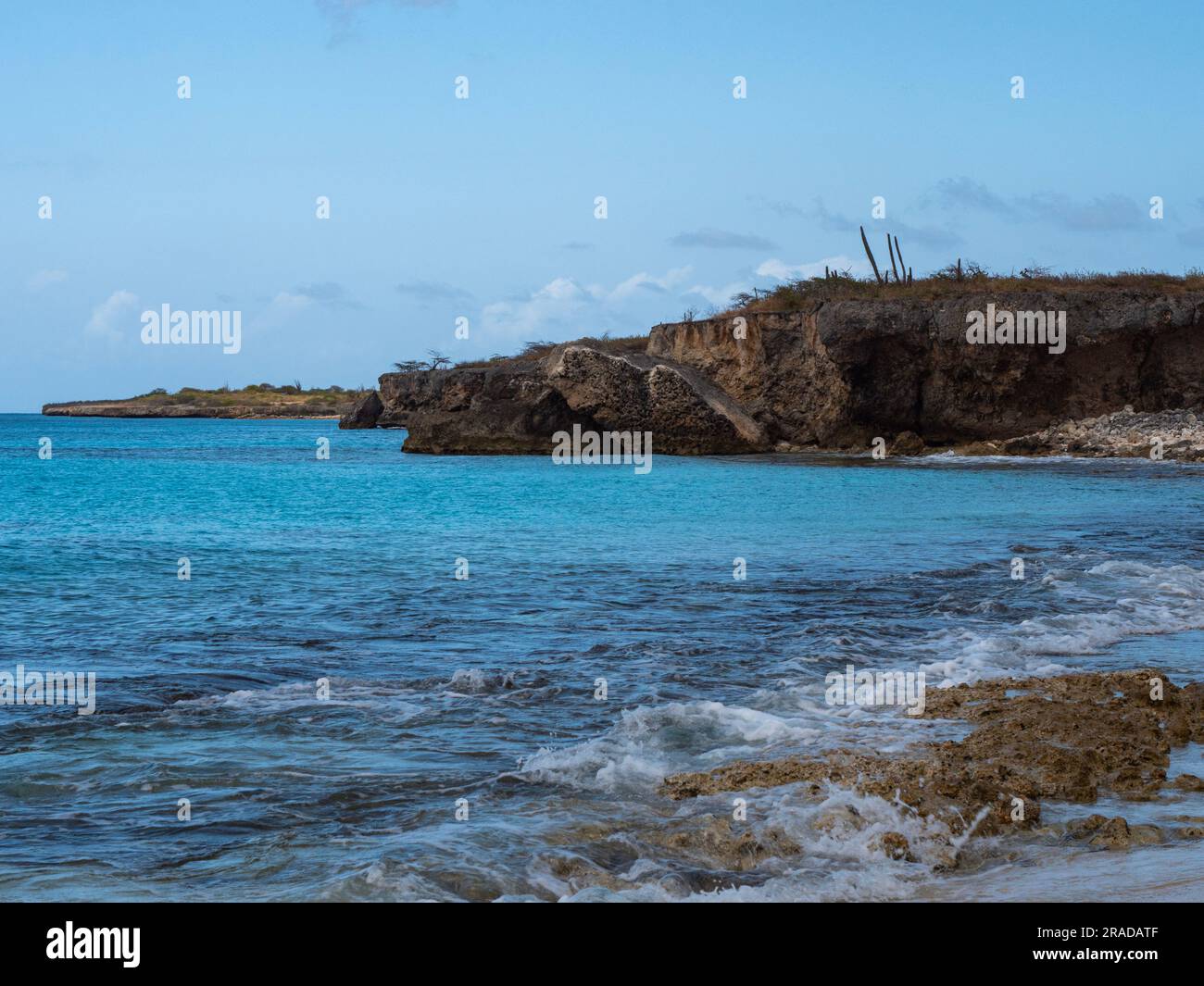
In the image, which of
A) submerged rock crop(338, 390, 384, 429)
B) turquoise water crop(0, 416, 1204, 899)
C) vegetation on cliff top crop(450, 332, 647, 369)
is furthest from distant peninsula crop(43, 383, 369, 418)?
turquoise water crop(0, 416, 1204, 899)

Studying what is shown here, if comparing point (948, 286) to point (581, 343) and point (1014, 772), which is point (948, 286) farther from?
point (1014, 772)

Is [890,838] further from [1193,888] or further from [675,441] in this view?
[675,441]

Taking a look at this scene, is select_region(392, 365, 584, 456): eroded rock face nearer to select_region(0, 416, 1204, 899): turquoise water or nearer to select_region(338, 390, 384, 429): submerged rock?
select_region(0, 416, 1204, 899): turquoise water

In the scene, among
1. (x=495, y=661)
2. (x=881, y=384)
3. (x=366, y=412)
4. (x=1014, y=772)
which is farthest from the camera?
(x=366, y=412)

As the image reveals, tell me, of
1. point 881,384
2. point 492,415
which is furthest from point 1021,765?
point 492,415

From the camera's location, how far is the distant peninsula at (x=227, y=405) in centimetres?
13800

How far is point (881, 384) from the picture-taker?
139ft

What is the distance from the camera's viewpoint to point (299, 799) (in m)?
5.84

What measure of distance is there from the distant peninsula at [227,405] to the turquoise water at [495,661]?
11371cm

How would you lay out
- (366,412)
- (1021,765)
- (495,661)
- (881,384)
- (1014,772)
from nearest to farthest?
(1014,772) < (1021,765) < (495,661) < (881,384) < (366,412)

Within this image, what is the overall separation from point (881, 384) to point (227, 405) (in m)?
114

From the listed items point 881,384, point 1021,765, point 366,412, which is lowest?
point 1021,765
